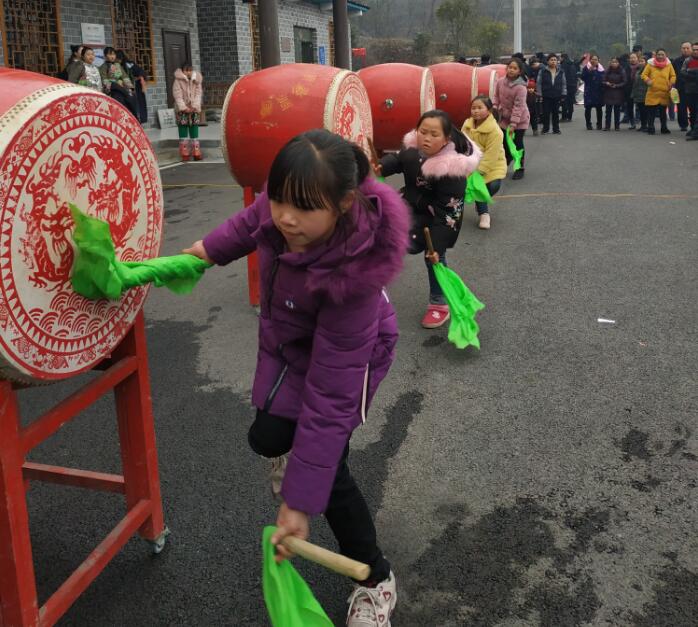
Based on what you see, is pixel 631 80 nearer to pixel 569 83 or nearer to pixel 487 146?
pixel 569 83

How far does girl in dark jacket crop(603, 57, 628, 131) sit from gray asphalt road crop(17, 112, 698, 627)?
35.0ft

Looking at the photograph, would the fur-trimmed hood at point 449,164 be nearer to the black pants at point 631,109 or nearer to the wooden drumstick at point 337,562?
the wooden drumstick at point 337,562

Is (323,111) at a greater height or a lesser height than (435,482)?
greater

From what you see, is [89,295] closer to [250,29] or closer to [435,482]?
[435,482]

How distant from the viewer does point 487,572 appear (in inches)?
87.9

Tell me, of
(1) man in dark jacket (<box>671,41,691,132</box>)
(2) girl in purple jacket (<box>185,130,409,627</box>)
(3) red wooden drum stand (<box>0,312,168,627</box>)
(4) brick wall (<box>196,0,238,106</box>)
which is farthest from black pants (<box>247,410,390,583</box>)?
(4) brick wall (<box>196,0,238,106</box>)

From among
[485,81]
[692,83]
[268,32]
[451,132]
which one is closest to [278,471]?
[451,132]

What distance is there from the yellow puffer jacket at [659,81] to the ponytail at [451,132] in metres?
10.9

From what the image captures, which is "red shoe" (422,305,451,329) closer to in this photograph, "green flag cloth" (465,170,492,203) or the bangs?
"green flag cloth" (465,170,492,203)

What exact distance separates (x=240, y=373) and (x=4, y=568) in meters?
2.08

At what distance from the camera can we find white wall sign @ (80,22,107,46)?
12000 mm

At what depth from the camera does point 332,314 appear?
1.63 m

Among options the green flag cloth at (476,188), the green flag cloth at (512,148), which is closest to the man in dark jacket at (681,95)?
the green flag cloth at (512,148)

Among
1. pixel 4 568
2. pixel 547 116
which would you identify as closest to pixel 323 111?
pixel 4 568
